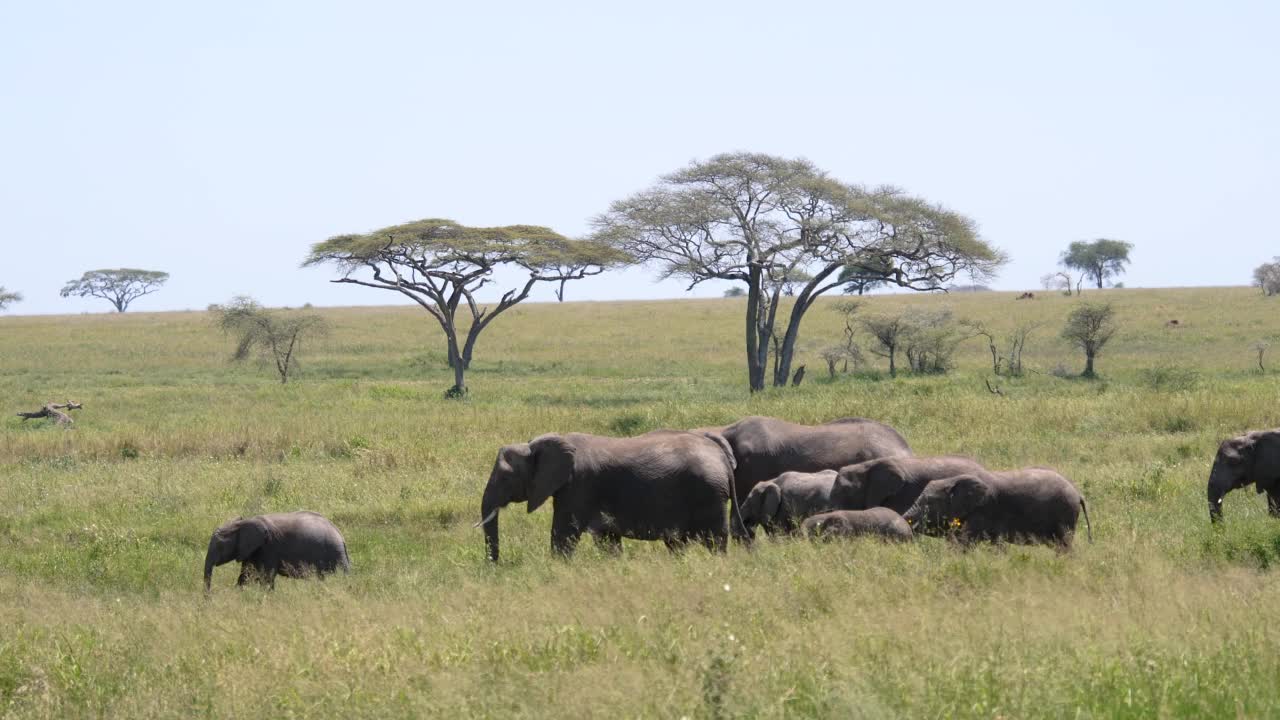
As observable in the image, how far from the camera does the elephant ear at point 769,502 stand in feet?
42.9

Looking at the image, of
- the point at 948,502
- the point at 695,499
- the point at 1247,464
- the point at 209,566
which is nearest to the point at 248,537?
the point at 209,566

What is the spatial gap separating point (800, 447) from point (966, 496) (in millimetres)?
3503

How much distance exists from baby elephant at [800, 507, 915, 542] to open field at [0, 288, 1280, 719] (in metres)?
0.55

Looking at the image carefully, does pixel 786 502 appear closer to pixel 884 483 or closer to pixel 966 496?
pixel 884 483

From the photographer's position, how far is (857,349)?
158 ft

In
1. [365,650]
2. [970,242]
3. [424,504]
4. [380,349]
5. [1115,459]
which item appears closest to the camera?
[365,650]

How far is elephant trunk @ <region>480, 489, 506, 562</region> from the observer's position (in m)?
12.6

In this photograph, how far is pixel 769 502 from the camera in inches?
515

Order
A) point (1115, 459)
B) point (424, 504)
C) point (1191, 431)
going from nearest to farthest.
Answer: point (424, 504) → point (1115, 459) → point (1191, 431)

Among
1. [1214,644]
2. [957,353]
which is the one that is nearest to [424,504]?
[1214,644]

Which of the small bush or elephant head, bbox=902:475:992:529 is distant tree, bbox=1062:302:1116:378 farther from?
elephant head, bbox=902:475:992:529

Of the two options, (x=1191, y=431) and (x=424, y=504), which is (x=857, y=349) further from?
(x=424, y=504)

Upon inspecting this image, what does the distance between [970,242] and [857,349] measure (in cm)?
918

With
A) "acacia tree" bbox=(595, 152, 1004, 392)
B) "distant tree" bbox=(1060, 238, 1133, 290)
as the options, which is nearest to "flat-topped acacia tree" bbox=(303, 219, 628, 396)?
"acacia tree" bbox=(595, 152, 1004, 392)
